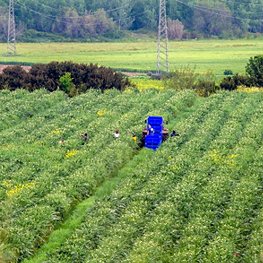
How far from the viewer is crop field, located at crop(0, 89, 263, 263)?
66.1 feet

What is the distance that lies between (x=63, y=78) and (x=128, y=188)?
25.7 m

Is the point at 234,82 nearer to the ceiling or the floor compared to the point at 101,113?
nearer to the floor

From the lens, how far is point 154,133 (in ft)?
108

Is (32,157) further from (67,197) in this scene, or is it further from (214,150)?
(214,150)

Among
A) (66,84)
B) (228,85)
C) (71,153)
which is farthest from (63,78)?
(71,153)

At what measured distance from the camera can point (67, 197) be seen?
955 inches

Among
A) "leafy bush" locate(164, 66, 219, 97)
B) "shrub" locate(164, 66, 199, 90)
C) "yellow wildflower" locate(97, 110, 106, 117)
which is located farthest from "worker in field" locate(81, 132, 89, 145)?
"shrub" locate(164, 66, 199, 90)

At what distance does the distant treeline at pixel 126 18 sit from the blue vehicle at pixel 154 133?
298 ft

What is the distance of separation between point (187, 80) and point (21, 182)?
31.1 m

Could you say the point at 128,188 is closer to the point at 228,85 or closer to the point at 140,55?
the point at 228,85

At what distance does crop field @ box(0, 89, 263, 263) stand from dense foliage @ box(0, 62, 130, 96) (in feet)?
34.2

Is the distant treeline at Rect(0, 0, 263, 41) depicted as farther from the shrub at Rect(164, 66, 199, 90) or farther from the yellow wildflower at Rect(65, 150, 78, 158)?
the yellow wildflower at Rect(65, 150, 78, 158)

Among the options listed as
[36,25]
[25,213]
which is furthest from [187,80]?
[36,25]

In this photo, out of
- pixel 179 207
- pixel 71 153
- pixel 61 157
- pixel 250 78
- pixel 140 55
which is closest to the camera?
pixel 179 207
